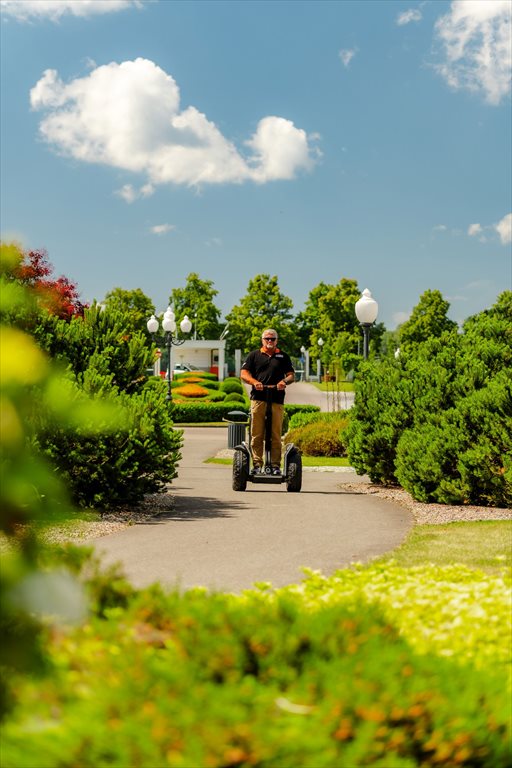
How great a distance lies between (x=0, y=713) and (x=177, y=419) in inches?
1249

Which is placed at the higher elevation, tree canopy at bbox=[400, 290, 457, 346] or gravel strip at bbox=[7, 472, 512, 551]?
tree canopy at bbox=[400, 290, 457, 346]

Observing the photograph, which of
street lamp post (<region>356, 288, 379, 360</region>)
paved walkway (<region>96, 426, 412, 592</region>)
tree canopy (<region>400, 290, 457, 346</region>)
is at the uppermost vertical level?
tree canopy (<region>400, 290, 457, 346</region>)

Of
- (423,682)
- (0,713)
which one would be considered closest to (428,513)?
(423,682)

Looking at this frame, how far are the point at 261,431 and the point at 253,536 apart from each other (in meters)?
3.68

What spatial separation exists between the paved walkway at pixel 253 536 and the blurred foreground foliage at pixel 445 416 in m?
0.72

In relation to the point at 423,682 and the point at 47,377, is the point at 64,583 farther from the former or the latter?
the point at 423,682

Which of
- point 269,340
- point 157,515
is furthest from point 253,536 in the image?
point 269,340

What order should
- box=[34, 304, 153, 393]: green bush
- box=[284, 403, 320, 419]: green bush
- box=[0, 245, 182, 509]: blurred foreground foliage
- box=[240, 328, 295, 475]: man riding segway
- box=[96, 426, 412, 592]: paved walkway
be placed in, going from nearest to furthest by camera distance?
box=[96, 426, 412, 592]: paved walkway, box=[0, 245, 182, 509]: blurred foreground foliage, box=[34, 304, 153, 393]: green bush, box=[240, 328, 295, 475]: man riding segway, box=[284, 403, 320, 419]: green bush

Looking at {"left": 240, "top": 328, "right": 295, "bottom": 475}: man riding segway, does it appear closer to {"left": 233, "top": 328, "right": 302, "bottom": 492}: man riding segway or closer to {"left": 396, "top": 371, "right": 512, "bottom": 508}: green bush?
{"left": 233, "top": 328, "right": 302, "bottom": 492}: man riding segway

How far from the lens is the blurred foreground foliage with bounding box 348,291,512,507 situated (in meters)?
10.2

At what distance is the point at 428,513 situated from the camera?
10.2m

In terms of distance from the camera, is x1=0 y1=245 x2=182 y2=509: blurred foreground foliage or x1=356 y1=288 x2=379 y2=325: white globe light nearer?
x1=0 y1=245 x2=182 y2=509: blurred foreground foliage

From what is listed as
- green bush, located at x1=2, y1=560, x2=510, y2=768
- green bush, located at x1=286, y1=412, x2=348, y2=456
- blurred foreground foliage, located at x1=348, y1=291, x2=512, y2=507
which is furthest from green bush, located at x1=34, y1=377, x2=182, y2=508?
green bush, located at x1=286, y1=412, x2=348, y2=456

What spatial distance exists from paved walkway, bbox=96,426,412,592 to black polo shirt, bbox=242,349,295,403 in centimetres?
146
